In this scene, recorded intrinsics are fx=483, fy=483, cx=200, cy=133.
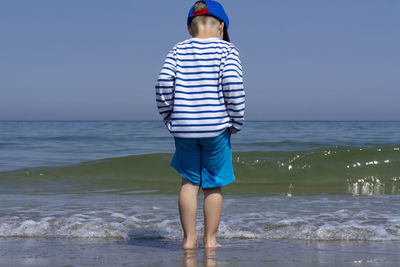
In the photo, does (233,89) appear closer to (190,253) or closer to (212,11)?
(212,11)

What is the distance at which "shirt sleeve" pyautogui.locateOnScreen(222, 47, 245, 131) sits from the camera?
9.11ft

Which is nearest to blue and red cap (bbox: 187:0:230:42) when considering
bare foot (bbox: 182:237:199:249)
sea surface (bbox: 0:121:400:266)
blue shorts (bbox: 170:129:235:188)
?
blue shorts (bbox: 170:129:235:188)

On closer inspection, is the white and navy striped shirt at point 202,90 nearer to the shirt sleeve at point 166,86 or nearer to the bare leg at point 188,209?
the shirt sleeve at point 166,86

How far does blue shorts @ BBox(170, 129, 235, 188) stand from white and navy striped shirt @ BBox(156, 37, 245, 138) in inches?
3.3

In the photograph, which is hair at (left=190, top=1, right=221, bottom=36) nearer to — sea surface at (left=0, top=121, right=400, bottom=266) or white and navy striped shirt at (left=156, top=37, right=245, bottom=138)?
white and navy striped shirt at (left=156, top=37, right=245, bottom=138)

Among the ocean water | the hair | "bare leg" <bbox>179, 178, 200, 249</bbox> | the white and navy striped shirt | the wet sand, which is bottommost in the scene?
the ocean water

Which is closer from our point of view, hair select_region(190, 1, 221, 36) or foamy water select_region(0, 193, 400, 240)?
hair select_region(190, 1, 221, 36)

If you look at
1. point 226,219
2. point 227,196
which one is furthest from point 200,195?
point 226,219

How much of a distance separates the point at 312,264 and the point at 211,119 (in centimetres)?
99

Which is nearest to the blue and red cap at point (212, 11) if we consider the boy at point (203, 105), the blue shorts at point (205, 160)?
the boy at point (203, 105)

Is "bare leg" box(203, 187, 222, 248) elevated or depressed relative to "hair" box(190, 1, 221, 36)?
depressed

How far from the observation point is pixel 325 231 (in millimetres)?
3672

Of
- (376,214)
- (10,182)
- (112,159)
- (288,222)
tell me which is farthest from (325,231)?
(112,159)

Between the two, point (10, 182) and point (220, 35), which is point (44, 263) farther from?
point (10, 182)
